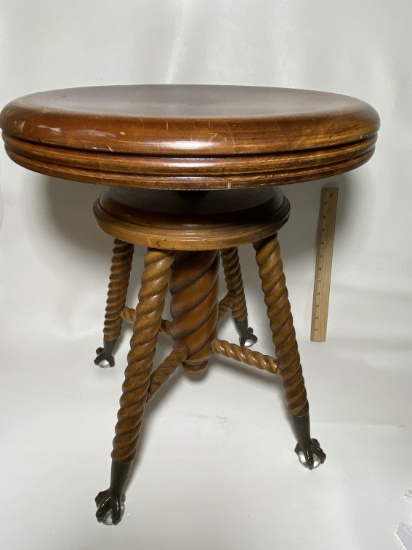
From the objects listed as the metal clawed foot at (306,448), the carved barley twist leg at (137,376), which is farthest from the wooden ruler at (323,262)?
the carved barley twist leg at (137,376)

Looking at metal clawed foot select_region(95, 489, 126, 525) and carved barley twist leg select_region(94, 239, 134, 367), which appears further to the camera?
carved barley twist leg select_region(94, 239, 134, 367)

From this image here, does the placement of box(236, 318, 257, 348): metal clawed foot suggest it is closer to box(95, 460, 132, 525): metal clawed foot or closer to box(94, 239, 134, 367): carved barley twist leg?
box(94, 239, 134, 367): carved barley twist leg

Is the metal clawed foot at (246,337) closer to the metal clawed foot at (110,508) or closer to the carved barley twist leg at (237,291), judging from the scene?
the carved barley twist leg at (237,291)

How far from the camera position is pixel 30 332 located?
1380 mm

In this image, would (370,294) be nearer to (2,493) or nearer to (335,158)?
(335,158)

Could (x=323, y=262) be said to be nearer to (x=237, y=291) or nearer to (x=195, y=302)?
(x=237, y=291)

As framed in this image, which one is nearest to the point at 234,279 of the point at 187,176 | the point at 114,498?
the point at 114,498

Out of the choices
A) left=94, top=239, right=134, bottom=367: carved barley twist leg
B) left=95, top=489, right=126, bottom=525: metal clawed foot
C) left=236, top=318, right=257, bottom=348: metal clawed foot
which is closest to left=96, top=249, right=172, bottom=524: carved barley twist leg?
left=95, top=489, right=126, bottom=525: metal clawed foot

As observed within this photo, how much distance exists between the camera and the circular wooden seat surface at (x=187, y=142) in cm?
59

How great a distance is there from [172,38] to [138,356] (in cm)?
74

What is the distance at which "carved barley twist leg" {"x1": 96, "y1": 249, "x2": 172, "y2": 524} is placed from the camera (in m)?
0.82

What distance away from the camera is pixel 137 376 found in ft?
2.87

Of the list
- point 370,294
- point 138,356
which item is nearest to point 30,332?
point 138,356

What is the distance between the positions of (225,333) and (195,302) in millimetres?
441
